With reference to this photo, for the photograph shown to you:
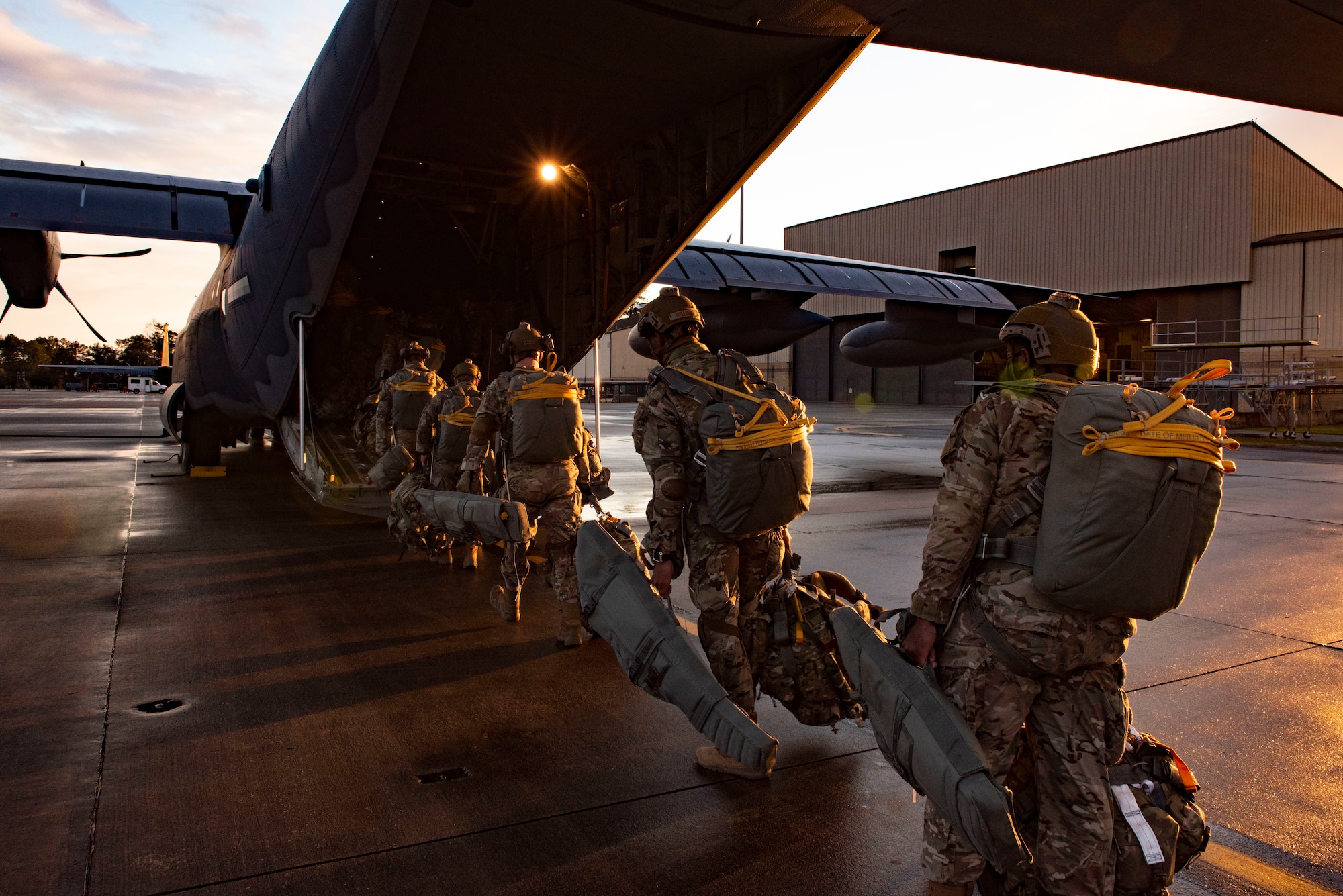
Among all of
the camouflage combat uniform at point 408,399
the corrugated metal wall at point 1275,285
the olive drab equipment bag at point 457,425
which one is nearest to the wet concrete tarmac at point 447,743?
the olive drab equipment bag at point 457,425

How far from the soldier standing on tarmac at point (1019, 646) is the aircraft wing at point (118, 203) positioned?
1004 centimetres

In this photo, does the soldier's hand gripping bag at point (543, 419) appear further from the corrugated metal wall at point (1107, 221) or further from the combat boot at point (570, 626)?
the corrugated metal wall at point (1107, 221)

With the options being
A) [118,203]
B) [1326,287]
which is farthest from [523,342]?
[1326,287]

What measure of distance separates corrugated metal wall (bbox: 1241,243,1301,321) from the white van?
85961mm

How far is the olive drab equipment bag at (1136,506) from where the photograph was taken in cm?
216

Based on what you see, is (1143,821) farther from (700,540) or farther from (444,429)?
(444,429)

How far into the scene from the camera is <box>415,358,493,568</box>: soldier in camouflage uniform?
7.48m

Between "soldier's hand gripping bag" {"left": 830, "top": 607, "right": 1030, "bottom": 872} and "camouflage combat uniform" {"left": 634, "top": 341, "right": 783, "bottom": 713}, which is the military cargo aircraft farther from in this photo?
"soldier's hand gripping bag" {"left": 830, "top": 607, "right": 1030, "bottom": 872}

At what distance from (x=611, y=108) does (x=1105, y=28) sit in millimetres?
4524

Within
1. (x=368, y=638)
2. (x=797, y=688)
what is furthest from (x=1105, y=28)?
(x=368, y=638)

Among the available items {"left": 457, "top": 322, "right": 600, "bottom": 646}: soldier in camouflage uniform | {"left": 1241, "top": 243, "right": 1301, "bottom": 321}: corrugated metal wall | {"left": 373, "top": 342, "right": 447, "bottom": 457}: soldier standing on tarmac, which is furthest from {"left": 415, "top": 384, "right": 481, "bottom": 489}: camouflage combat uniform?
{"left": 1241, "top": 243, "right": 1301, "bottom": 321}: corrugated metal wall

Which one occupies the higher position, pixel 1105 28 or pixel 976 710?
pixel 1105 28

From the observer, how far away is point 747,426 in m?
3.53

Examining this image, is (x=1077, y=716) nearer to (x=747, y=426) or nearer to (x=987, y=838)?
(x=987, y=838)
